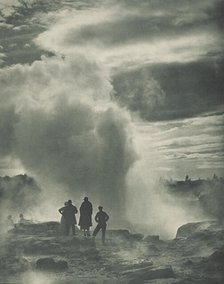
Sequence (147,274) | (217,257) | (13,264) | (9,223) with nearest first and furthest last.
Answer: (147,274), (13,264), (217,257), (9,223)

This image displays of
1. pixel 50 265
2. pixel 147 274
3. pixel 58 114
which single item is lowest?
pixel 147 274

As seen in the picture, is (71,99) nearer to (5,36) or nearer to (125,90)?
(125,90)

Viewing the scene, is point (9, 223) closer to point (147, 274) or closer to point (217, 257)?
point (147, 274)

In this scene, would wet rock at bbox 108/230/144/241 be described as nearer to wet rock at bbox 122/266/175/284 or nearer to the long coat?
the long coat

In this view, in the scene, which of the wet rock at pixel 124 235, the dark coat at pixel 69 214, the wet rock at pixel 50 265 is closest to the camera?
the wet rock at pixel 50 265

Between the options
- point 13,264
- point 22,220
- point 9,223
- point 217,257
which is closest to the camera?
point 13,264

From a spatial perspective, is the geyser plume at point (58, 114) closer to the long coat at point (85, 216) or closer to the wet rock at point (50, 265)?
the long coat at point (85, 216)

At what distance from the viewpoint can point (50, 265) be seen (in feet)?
27.6

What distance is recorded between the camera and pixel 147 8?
9.78 meters

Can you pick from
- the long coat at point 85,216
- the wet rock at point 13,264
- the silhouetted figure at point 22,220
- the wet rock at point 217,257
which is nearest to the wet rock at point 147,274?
the wet rock at point 217,257

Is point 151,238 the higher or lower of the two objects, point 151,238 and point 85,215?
the lower

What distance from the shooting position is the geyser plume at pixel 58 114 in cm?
966

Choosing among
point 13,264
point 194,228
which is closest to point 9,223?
point 13,264

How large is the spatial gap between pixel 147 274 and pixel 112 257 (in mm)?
924
